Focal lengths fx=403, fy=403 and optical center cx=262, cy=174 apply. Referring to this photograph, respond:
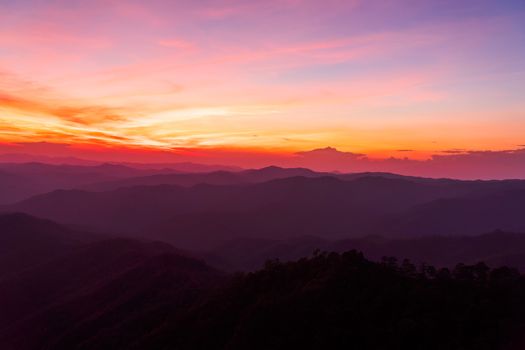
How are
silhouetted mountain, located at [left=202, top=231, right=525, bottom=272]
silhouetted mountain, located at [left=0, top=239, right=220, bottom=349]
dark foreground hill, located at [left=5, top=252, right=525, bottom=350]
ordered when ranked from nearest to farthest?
dark foreground hill, located at [left=5, top=252, right=525, bottom=350]
silhouetted mountain, located at [left=0, top=239, right=220, bottom=349]
silhouetted mountain, located at [left=202, top=231, right=525, bottom=272]

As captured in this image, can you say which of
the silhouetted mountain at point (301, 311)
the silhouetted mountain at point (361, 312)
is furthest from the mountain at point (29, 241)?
the silhouetted mountain at point (361, 312)

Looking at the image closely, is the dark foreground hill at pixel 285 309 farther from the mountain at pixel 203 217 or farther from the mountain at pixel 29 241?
the mountain at pixel 203 217

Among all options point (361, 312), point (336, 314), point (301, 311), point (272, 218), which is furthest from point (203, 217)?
point (361, 312)

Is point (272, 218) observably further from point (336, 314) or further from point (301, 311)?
point (336, 314)

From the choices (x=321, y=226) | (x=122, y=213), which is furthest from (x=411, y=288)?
(x=122, y=213)

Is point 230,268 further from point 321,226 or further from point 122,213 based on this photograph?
point 122,213

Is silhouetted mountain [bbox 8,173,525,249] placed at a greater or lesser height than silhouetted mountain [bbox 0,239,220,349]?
lesser

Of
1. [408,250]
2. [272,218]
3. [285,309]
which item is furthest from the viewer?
[272,218]

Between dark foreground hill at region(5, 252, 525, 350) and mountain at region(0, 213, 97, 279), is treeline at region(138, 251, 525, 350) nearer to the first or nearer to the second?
dark foreground hill at region(5, 252, 525, 350)

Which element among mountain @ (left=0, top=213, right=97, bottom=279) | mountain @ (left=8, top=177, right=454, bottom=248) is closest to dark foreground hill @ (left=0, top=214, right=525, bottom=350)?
mountain @ (left=0, top=213, right=97, bottom=279)
